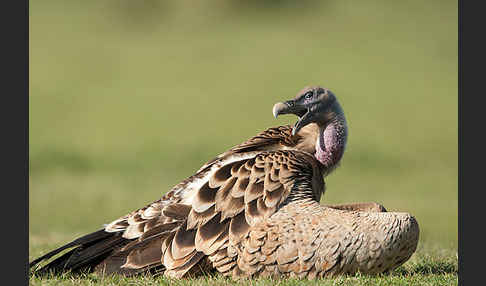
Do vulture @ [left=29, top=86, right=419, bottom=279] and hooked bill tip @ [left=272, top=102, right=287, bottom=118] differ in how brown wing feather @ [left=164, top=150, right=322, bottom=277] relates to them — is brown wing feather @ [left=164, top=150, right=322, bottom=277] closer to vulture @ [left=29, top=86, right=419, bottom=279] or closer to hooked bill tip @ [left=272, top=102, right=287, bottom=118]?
vulture @ [left=29, top=86, right=419, bottom=279]

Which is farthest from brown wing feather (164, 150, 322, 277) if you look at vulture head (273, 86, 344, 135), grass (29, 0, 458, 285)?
grass (29, 0, 458, 285)

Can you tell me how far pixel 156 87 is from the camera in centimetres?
3017

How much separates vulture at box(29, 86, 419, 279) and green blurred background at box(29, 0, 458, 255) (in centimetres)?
317

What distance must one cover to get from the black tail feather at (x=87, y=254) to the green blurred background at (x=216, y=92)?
277cm

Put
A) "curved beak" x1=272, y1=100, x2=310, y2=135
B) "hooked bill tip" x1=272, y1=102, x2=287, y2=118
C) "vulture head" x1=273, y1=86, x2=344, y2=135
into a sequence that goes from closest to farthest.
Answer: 1. "hooked bill tip" x1=272, y1=102, x2=287, y2=118
2. "curved beak" x1=272, y1=100, x2=310, y2=135
3. "vulture head" x1=273, y1=86, x2=344, y2=135

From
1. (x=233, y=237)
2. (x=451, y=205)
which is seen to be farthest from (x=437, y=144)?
(x=233, y=237)

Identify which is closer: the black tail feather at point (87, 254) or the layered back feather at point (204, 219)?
the layered back feather at point (204, 219)

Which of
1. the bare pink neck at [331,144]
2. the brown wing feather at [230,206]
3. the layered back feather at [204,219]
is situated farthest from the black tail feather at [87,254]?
the bare pink neck at [331,144]

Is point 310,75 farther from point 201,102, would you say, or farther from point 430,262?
point 430,262

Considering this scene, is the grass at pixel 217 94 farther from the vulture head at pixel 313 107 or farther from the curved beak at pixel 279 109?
the curved beak at pixel 279 109

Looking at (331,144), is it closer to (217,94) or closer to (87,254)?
(87,254)

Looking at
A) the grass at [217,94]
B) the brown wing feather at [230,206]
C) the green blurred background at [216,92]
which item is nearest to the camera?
the brown wing feather at [230,206]

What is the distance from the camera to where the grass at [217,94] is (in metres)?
19.1

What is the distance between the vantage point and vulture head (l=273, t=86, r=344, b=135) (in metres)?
7.45
